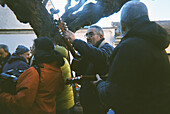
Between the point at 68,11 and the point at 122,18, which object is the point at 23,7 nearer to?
the point at 68,11

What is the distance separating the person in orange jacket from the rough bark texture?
142 cm

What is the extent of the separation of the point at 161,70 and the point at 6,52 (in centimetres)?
323

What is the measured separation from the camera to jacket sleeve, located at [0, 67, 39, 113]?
143cm

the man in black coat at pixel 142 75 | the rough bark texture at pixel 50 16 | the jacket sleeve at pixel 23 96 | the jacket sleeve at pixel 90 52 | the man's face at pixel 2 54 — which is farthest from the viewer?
the man's face at pixel 2 54

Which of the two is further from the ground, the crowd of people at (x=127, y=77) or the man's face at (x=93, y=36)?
the man's face at (x=93, y=36)

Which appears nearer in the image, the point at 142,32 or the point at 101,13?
the point at 142,32

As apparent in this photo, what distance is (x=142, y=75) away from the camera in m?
0.94

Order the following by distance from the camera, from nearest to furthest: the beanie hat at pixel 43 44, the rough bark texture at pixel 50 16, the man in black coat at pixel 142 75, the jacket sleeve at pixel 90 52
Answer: the man in black coat at pixel 142 75 < the jacket sleeve at pixel 90 52 < the beanie hat at pixel 43 44 < the rough bark texture at pixel 50 16

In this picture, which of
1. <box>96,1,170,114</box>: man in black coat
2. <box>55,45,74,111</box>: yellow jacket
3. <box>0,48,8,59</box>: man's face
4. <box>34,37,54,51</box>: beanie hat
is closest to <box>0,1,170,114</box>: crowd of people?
<box>96,1,170,114</box>: man in black coat

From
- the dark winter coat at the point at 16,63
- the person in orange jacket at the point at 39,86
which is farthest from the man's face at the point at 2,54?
the person in orange jacket at the point at 39,86

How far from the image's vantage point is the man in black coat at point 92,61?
5.32ft

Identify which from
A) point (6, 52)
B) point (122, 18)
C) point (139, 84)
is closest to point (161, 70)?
point (139, 84)

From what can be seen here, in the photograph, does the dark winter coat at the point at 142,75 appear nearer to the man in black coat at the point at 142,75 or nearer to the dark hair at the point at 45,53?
the man in black coat at the point at 142,75

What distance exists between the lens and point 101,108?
1837 mm
